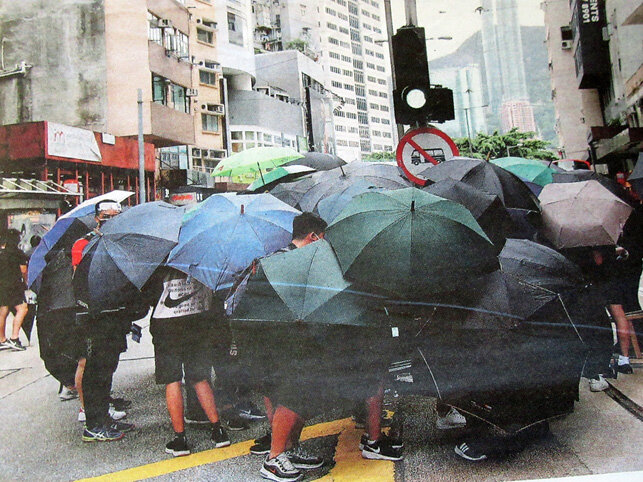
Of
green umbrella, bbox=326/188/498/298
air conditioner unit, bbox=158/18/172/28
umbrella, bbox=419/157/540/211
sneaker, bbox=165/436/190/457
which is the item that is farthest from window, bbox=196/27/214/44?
sneaker, bbox=165/436/190/457

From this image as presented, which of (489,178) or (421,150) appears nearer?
(489,178)

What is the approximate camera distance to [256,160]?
3600 mm

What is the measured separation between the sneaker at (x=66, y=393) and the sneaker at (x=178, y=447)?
2.69ft

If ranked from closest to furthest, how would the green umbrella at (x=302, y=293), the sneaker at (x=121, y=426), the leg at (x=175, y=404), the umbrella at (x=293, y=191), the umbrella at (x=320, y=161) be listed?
the green umbrella at (x=302, y=293) < the leg at (x=175, y=404) < the sneaker at (x=121, y=426) < the umbrella at (x=293, y=191) < the umbrella at (x=320, y=161)

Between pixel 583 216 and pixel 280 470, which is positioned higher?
pixel 583 216

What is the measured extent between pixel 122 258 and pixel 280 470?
1.03 m

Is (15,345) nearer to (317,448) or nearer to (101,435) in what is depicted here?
(101,435)

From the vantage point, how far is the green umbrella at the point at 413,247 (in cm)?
180

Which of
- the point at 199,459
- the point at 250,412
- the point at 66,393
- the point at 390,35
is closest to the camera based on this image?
the point at 199,459

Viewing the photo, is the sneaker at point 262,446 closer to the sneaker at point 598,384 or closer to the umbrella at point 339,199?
the umbrella at point 339,199

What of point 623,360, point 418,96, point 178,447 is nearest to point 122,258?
point 178,447

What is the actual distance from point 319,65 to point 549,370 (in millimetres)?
2153

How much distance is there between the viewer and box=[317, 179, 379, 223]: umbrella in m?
2.69

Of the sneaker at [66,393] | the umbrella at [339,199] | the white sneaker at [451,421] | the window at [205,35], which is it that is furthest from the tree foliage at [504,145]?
the sneaker at [66,393]
